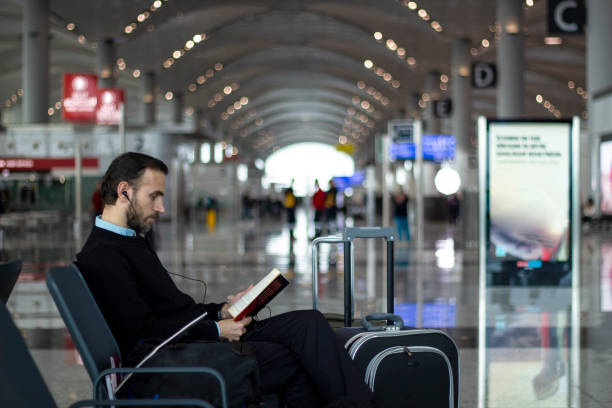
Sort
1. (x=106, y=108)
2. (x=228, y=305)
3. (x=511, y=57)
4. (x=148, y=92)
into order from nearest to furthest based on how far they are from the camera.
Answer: (x=228, y=305) < (x=511, y=57) < (x=106, y=108) < (x=148, y=92)

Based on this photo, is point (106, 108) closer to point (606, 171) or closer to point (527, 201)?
point (606, 171)

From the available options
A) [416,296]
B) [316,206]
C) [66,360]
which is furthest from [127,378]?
[316,206]

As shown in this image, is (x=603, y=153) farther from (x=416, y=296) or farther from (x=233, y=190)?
(x=233, y=190)

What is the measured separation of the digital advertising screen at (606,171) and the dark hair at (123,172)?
60.6 feet

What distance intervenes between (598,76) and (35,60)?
806 inches

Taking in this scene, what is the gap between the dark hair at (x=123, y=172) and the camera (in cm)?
387

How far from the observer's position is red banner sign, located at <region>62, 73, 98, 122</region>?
113ft

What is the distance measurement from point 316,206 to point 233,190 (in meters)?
17.2

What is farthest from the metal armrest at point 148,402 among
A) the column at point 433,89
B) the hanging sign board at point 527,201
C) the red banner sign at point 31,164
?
the column at point 433,89

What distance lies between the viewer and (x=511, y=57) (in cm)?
2970

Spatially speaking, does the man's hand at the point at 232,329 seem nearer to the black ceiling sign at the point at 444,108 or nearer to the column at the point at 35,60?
the column at the point at 35,60

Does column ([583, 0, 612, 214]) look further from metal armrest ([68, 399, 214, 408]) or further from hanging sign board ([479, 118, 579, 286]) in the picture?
metal armrest ([68, 399, 214, 408])

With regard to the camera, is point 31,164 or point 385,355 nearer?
point 385,355

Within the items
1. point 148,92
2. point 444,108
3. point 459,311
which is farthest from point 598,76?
point 148,92
